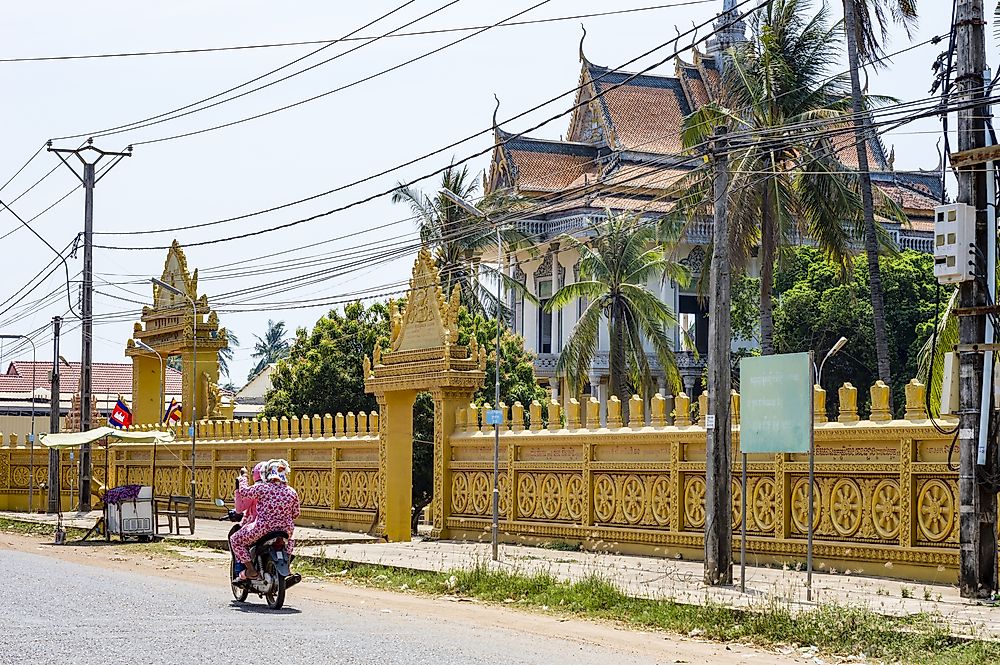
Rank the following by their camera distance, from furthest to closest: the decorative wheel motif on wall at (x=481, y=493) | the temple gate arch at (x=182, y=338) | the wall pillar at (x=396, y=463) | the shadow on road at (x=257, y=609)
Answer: the temple gate arch at (x=182, y=338) → the wall pillar at (x=396, y=463) → the decorative wheel motif on wall at (x=481, y=493) → the shadow on road at (x=257, y=609)

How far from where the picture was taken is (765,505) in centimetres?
1859

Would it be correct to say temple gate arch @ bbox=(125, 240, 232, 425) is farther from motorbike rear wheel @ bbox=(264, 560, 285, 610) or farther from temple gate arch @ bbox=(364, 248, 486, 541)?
motorbike rear wheel @ bbox=(264, 560, 285, 610)

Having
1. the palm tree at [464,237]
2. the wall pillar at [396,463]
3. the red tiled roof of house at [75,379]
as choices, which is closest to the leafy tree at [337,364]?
the palm tree at [464,237]

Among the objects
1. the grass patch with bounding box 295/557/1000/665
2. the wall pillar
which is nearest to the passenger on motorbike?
the grass patch with bounding box 295/557/1000/665

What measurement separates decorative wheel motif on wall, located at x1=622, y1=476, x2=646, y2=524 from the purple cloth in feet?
36.0

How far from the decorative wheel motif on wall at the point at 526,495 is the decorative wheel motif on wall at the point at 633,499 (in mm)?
2438

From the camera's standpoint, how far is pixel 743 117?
3198 cm

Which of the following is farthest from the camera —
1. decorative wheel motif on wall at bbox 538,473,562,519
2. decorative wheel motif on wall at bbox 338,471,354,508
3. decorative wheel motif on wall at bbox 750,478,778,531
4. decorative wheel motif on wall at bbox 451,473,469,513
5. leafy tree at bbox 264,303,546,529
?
leafy tree at bbox 264,303,546,529

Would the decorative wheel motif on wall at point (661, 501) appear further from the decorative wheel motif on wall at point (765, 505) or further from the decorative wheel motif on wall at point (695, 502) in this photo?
the decorative wheel motif on wall at point (765, 505)

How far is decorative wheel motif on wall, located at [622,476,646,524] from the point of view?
20938 millimetres

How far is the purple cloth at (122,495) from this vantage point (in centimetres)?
2745

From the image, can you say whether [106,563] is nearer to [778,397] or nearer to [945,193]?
[778,397]

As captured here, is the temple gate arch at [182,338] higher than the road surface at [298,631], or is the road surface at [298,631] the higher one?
the temple gate arch at [182,338]

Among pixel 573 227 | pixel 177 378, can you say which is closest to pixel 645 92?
pixel 573 227
